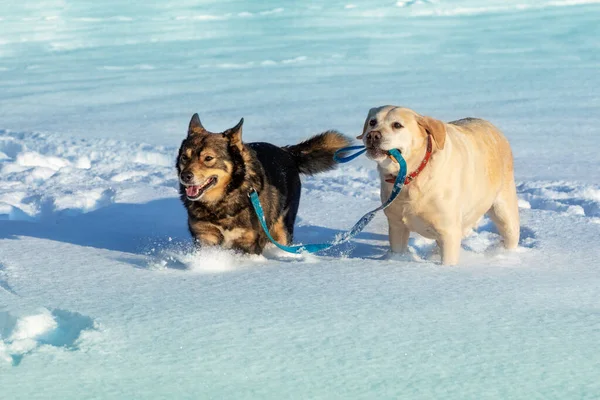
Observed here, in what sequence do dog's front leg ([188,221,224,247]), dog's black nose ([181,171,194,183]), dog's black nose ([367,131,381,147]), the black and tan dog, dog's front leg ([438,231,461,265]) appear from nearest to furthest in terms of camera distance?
dog's black nose ([367,131,381,147]), dog's front leg ([438,231,461,265]), dog's black nose ([181,171,194,183]), the black and tan dog, dog's front leg ([188,221,224,247])

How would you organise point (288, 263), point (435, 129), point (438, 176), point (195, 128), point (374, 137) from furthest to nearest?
1. point (195, 128)
2. point (288, 263)
3. point (438, 176)
4. point (435, 129)
5. point (374, 137)

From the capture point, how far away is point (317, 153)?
5555 millimetres

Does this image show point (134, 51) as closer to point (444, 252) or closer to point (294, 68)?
point (294, 68)

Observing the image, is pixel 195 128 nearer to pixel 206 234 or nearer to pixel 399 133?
pixel 206 234

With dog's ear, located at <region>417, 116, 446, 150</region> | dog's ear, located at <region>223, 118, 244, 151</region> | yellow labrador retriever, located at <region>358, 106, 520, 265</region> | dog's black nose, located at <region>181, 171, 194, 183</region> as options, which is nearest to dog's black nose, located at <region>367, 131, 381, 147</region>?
yellow labrador retriever, located at <region>358, 106, 520, 265</region>

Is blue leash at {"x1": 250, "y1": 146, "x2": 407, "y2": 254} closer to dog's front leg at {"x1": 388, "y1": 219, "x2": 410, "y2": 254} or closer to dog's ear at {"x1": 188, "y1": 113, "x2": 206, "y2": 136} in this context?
dog's front leg at {"x1": 388, "y1": 219, "x2": 410, "y2": 254}

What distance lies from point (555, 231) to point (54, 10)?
75.6 feet

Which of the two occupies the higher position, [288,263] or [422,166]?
[422,166]

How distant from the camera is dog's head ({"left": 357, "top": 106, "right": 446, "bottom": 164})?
4.01 metres

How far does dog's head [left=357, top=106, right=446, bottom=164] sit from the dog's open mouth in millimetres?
959

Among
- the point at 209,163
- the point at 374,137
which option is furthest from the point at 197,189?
the point at 374,137

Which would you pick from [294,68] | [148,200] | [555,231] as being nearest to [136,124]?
[148,200]

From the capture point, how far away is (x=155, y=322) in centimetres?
337

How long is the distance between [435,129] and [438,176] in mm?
259
